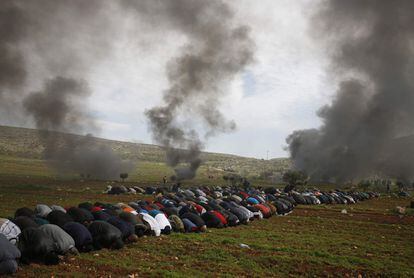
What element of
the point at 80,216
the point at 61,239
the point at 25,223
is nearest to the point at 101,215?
the point at 80,216

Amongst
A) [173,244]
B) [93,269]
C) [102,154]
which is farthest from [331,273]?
[102,154]

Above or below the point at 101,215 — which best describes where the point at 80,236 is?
below

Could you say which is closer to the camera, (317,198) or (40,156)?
(317,198)

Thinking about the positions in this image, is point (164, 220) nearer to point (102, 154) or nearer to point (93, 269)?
point (93, 269)

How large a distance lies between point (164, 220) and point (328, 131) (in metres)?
111

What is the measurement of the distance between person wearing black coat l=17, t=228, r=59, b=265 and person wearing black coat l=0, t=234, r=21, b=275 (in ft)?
2.95

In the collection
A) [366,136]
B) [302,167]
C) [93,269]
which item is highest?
[366,136]

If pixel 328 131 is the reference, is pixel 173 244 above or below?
below

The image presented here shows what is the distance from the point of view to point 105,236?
16.2m

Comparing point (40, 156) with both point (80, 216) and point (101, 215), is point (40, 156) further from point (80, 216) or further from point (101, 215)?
point (80, 216)

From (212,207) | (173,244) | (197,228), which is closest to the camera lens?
(173,244)

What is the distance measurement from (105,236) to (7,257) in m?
4.87

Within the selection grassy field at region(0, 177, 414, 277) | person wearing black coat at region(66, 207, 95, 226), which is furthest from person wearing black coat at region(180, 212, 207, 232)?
person wearing black coat at region(66, 207, 95, 226)

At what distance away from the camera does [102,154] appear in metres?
87.4
